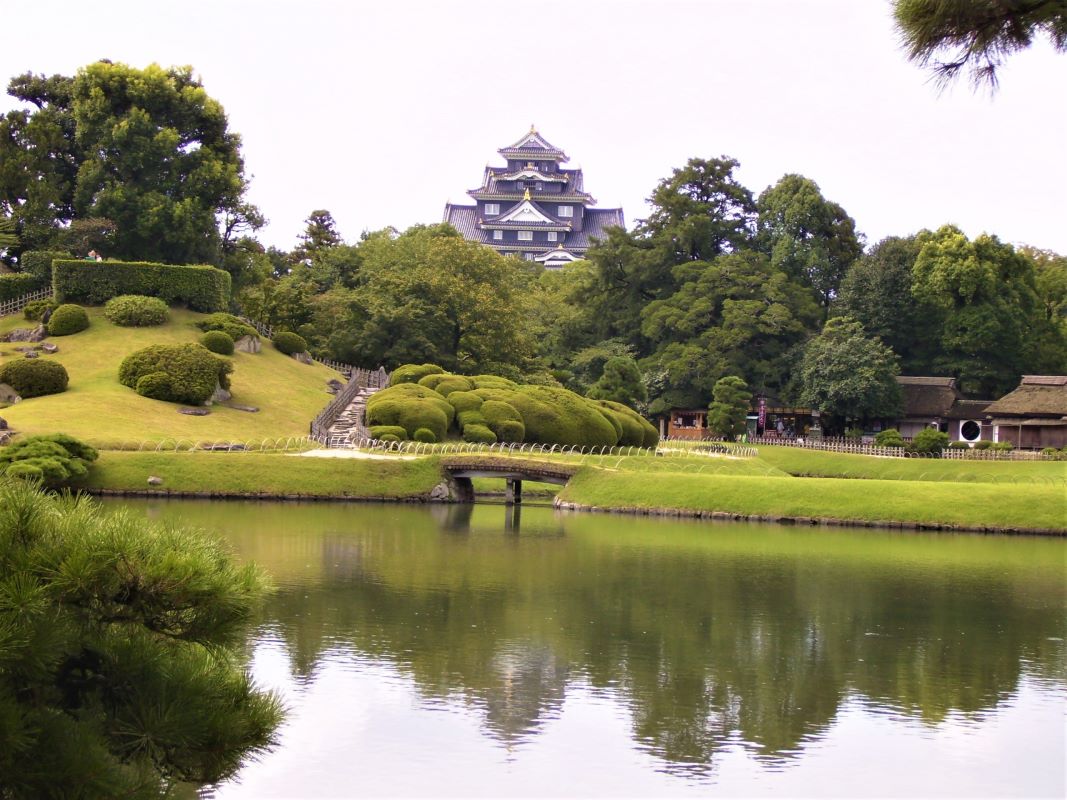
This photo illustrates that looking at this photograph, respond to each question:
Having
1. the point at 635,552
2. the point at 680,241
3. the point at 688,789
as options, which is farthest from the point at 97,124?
the point at 688,789

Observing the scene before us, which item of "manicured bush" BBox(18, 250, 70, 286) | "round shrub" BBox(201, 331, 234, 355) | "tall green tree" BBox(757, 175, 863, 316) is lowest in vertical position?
"round shrub" BBox(201, 331, 234, 355)

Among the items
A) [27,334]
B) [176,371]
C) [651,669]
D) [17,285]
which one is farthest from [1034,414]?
[17,285]

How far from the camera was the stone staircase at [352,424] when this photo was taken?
5319cm

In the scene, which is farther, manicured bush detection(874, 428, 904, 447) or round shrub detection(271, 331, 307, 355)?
round shrub detection(271, 331, 307, 355)

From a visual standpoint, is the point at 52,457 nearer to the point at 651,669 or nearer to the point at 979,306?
the point at 651,669

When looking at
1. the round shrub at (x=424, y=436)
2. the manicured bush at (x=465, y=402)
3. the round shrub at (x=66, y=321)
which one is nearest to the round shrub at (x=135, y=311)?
the round shrub at (x=66, y=321)

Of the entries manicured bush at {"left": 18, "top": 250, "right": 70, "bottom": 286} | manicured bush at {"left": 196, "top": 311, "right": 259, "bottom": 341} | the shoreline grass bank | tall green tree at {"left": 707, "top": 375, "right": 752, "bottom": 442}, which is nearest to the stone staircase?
the shoreline grass bank

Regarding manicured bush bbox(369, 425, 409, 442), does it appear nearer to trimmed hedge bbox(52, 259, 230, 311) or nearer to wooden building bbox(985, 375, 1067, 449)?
trimmed hedge bbox(52, 259, 230, 311)

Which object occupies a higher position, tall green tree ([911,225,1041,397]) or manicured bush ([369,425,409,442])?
tall green tree ([911,225,1041,397])

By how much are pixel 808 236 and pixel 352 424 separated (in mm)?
36382

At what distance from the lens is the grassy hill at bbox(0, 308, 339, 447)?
49.1 meters

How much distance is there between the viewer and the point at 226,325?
6406 centimetres

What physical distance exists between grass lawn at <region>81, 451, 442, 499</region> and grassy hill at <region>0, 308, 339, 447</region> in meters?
2.78

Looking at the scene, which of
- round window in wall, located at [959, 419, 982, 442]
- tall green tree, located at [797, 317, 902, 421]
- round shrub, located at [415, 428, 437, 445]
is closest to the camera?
round shrub, located at [415, 428, 437, 445]
